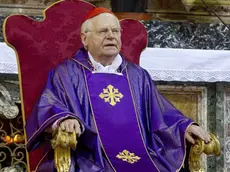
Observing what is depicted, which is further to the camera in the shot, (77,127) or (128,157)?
(128,157)

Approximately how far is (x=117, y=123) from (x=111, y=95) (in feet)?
0.55

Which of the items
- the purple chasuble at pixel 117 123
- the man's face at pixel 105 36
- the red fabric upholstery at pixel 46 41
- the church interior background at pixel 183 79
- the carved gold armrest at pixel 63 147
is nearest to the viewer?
the carved gold armrest at pixel 63 147

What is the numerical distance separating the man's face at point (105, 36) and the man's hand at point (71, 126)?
536 mm

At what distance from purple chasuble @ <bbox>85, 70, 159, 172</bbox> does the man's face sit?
0.42 ft

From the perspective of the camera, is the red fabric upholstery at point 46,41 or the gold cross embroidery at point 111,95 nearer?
the gold cross embroidery at point 111,95

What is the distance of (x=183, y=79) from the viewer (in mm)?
5500

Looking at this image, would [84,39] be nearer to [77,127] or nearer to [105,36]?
Result: [105,36]

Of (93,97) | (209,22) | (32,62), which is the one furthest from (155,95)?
(209,22)

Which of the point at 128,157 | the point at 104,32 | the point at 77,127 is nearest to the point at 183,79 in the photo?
the point at 104,32

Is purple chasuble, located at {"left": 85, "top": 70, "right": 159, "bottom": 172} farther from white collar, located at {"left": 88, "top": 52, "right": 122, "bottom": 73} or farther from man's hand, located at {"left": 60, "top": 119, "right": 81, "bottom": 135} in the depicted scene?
man's hand, located at {"left": 60, "top": 119, "right": 81, "bottom": 135}

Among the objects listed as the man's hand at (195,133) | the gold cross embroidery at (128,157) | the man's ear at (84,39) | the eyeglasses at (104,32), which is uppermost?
the eyeglasses at (104,32)

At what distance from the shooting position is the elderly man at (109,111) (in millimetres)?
4492

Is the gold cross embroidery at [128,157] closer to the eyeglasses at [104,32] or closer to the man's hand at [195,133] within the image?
the man's hand at [195,133]

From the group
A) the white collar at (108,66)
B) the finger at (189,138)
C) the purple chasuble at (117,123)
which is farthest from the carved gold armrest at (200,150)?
the white collar at (108,66)
